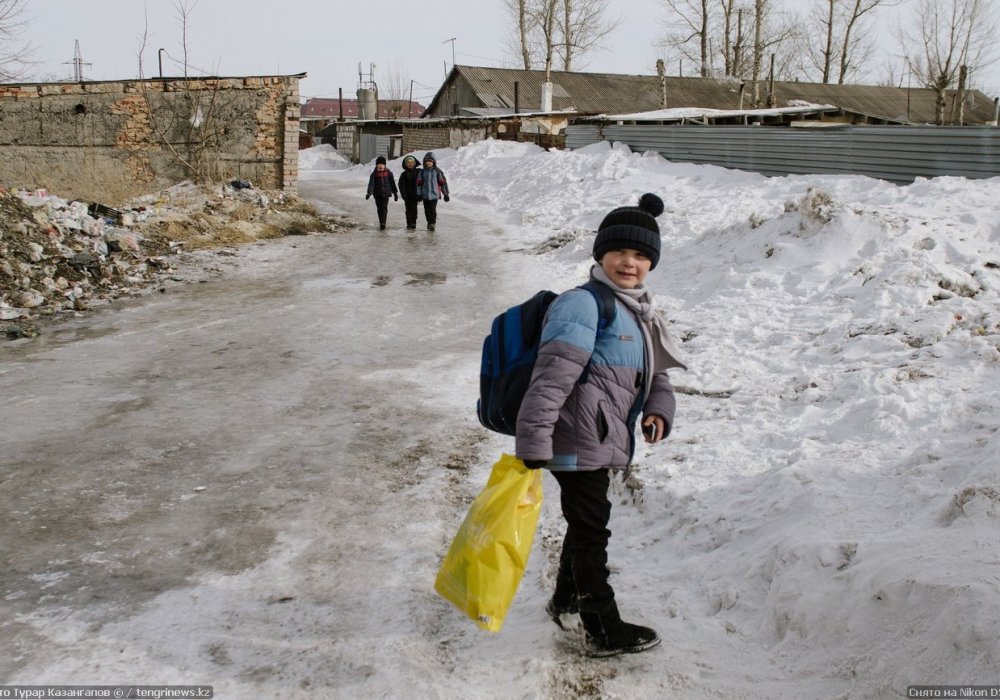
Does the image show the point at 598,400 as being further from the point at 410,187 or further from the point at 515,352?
the point at 410,187

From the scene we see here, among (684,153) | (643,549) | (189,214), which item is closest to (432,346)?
(643,549)

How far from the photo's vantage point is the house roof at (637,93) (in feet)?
153

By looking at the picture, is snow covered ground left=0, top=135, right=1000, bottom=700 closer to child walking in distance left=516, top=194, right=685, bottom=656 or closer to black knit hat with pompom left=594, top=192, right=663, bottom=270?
child walking in distance left=516, top=194, right=685, bottom=656

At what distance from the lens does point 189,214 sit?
14.4 meters

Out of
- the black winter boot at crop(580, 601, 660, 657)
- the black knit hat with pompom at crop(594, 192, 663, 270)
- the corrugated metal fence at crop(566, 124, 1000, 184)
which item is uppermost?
the corrugated metal fence at crop(566, 124, 1000, 184)

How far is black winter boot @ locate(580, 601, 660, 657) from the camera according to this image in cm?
292

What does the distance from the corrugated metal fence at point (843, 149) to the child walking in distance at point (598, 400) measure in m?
10.3

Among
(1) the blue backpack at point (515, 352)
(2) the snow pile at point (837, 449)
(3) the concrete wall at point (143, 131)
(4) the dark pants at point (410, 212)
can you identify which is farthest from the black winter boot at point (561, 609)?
(3) the concrete wall at point (143, 131)

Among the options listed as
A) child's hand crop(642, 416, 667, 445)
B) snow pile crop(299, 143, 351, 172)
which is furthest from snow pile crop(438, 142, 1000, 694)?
snow pile crop(299, 143, 351, 172)

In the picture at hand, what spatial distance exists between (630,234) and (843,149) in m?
12.3

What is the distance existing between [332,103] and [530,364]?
408 ft

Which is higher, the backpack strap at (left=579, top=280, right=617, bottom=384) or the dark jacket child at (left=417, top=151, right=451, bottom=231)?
the dark jacket child at (left=417, top=151, right=451, bottom=231)

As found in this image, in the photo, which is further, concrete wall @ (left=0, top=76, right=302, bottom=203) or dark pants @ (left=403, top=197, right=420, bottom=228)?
concrete wall @ (left=0, top=76, right=302, bottom=203)

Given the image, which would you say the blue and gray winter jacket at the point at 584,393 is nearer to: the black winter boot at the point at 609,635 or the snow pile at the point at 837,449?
the black winter boot at the point at 609,635
